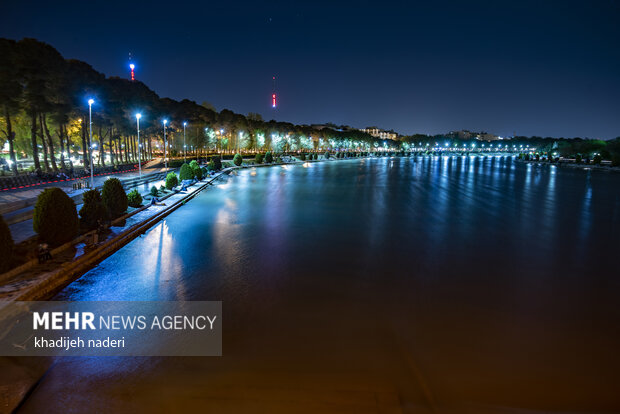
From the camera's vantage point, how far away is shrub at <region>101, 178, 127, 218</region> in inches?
546

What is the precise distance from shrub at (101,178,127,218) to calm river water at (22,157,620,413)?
2197mm

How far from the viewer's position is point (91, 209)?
1238 cm

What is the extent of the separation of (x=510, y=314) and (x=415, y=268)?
9.62ft

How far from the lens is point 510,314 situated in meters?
7.27

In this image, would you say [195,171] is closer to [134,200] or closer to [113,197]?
[134,200]

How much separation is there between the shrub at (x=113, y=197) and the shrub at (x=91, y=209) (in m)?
1.17

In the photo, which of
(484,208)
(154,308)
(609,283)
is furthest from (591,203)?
(154,308)

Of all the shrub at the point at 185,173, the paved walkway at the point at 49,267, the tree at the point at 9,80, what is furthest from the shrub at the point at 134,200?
the tree at the point at 9,80

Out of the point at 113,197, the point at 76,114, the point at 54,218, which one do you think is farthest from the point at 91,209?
the point at 76,114

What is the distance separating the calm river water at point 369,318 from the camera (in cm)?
472

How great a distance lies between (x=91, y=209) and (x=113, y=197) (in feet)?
5.52

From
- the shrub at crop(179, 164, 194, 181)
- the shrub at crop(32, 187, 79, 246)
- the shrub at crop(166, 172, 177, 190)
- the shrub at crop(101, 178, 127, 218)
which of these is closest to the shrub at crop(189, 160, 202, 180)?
the shrub at crop(179, 164, 194, 181)

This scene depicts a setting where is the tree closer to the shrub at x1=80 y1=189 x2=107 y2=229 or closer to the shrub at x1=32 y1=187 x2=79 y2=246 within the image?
the shrub at x1=80 y1=189 x2=107 y2=229

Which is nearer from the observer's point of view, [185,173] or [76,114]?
[185,173]
